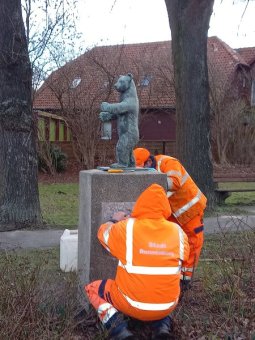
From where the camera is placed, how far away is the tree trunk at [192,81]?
34.9ft

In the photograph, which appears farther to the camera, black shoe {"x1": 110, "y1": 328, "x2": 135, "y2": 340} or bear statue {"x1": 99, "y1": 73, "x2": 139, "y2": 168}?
bear statue {"x1": 99, "y1": 73, "x2": 139, "y2": 168}

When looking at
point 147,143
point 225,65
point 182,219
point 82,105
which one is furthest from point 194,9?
point 225,65

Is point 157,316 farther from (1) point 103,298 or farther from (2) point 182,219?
(2) point 182,219

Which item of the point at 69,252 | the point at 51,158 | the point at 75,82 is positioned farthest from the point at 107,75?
the point at 69,252

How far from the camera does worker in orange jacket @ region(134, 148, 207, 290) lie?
541 cm

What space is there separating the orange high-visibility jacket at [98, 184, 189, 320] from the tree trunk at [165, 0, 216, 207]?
7.16m

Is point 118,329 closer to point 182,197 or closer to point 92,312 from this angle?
point 92,312

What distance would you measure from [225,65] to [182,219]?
29.2 metres

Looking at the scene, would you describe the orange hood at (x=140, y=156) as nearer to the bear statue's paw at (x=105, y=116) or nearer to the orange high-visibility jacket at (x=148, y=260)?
the bear statue's paw at (x=105, y=116)

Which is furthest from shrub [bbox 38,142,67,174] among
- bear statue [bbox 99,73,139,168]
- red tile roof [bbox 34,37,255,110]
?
bear statue [bbox 99,73,139,168]

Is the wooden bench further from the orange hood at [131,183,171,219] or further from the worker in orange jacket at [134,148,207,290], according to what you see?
the orange hood at [131,183,171,219]

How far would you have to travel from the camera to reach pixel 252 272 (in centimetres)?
491

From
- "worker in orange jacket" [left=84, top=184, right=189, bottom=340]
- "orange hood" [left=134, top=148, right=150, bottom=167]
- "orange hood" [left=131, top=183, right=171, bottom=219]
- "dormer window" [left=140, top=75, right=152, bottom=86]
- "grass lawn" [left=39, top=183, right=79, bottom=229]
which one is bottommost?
"grass lawn" [left=39, top=183, right=79, bottom=229]

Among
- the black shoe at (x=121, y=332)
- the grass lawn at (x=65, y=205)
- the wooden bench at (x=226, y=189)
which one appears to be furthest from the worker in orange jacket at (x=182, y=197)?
the wooden bench at (x=226, y=189)
